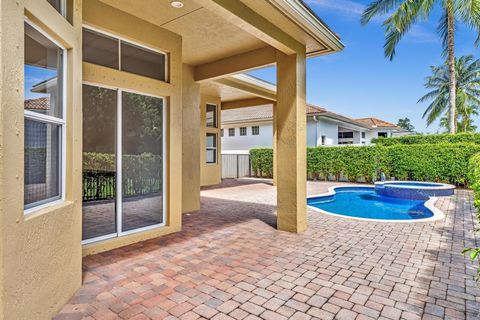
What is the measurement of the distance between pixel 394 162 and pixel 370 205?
214 inches

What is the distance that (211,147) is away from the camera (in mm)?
15273

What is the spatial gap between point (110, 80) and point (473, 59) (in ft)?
118

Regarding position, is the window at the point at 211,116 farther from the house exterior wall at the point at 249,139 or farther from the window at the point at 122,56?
the window at the point at 122,56

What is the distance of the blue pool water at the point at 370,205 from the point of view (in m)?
9.02

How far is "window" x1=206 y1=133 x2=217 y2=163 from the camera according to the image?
49.7ft

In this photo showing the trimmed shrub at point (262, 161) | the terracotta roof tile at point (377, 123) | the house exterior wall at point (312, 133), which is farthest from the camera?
the terracotta roof tile at point (377, 123)

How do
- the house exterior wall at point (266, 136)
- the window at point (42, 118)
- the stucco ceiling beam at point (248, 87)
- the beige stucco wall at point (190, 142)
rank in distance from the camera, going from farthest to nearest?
the house exterior wall at point (266, 136)
the stucco ceiling beam at point (248, 87)
the beige stucco wall at point (190, 142)
the window at point (42, 118)

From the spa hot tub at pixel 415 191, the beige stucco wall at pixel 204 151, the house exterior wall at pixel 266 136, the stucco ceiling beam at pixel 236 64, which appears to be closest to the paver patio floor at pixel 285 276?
the stucco ceiling beam at pixel 236 64

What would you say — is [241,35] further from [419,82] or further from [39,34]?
[419,82]

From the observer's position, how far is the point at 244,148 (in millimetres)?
23641

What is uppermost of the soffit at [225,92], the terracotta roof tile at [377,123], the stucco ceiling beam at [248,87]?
the terracotta roof tile at [377,123]

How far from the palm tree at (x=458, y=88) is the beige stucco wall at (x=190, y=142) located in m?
28.7

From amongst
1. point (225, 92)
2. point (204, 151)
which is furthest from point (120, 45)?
point (204, 151)

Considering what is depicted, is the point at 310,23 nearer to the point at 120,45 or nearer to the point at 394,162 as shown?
the point at 120,45
